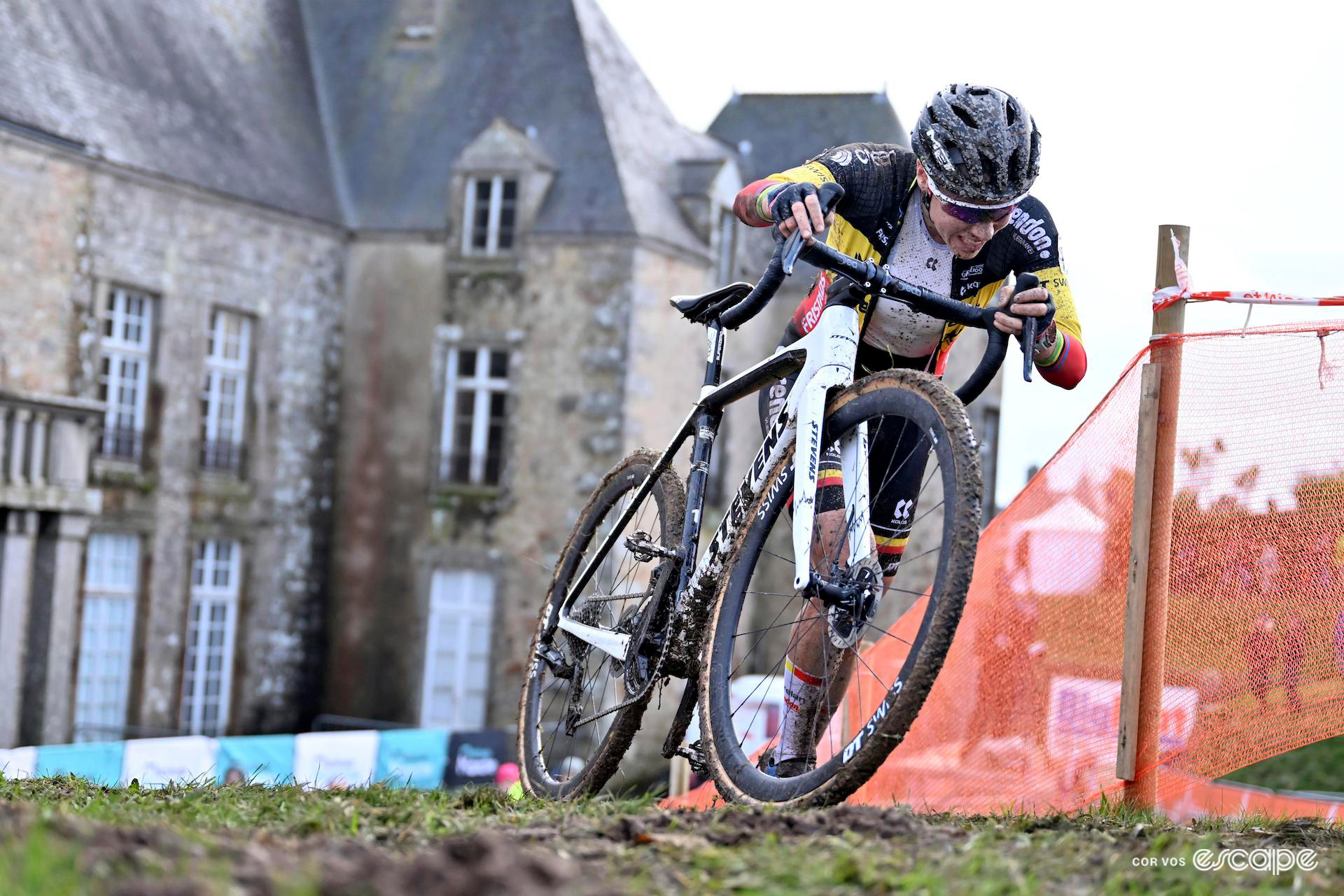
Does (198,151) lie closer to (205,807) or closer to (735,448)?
(735,448)

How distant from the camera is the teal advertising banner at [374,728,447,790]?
1708 centimetres

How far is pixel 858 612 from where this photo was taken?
154 inches

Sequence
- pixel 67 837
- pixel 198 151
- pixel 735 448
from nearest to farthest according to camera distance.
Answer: pixel 67 837
pixel 198 151
pixel 735 448

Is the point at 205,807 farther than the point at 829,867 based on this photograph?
Yes

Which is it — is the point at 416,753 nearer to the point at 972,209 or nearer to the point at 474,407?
the point at 474,407

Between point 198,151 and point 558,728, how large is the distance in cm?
1812

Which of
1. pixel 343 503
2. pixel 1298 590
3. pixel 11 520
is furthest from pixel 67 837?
pixel 343 503

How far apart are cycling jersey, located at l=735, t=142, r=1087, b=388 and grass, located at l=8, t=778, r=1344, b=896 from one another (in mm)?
1547

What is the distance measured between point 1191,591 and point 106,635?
18.5 metres

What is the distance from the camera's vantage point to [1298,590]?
189 inches

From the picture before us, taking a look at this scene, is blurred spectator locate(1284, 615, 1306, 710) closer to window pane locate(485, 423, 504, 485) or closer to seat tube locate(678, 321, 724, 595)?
seat tube locate(678, 321, 724, 595)

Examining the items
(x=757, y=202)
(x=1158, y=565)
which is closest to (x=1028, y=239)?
(x=757, y=202)

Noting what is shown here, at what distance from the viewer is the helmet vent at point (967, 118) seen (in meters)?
4.10

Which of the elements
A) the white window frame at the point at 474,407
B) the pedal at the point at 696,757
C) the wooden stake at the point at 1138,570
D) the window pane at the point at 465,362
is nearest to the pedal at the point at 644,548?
the pedal at the point at 696,757
